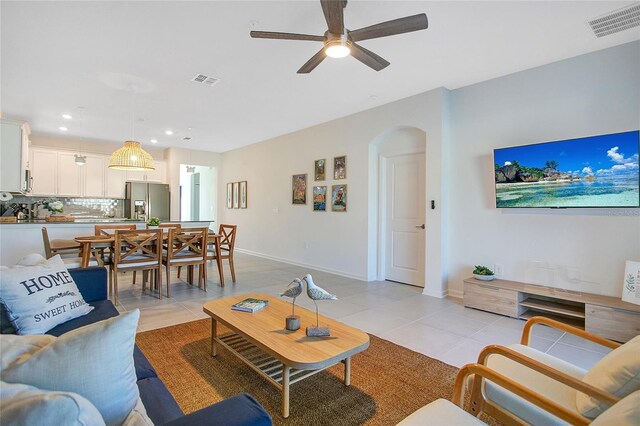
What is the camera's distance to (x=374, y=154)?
16.7ft

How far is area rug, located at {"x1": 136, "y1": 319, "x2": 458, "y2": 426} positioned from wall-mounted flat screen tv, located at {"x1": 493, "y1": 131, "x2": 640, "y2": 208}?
2.26 meters

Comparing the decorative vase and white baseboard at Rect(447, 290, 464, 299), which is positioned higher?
the decorative vase

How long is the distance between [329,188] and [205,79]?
2.77 m

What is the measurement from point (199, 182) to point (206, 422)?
10.3 metres

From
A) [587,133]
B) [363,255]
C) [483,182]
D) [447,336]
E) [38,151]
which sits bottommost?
[447,336]

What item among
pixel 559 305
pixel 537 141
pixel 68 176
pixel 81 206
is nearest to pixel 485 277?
pixel 559 305

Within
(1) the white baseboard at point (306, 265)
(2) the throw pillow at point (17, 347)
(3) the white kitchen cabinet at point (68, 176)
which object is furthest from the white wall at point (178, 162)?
(2) the throw pillow at point (17, 347)

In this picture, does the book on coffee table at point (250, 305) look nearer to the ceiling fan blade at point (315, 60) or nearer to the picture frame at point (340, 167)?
the ceiling fan blade at point (315, 60)

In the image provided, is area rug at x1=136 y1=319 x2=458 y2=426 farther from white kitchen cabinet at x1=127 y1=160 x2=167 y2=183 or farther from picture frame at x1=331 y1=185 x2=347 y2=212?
white kitchen cabinet at x1=127 y1=160 x2=167 y2=183

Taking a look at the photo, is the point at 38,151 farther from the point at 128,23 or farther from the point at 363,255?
the point at 363,255

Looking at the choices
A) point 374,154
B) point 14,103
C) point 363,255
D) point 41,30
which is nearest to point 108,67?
point 41,30

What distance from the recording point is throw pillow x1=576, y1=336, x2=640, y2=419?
1.07m

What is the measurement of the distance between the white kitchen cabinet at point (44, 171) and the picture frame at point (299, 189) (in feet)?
16.6

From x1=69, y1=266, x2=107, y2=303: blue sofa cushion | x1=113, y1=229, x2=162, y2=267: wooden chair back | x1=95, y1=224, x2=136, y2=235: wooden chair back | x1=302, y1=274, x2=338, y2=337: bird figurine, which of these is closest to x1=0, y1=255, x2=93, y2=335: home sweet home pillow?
x1=69, y1=266, x2=107, y2=303: blue sofa cushion
